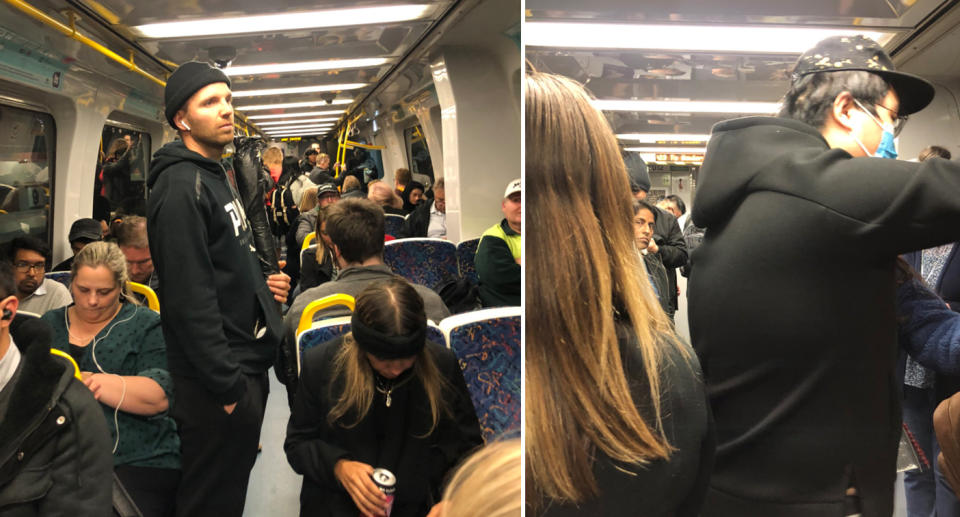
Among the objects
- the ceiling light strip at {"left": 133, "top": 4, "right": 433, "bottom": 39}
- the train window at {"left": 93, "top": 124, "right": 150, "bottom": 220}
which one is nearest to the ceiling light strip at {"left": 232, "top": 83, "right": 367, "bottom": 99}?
the ceiling light strip at {"left": 133, "top": 4, "right": 433, "bottom": 39}

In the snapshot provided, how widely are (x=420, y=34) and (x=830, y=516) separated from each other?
1.16 meters

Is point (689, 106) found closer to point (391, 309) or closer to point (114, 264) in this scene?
point (391, 309)

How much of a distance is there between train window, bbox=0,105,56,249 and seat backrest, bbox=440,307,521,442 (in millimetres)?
780

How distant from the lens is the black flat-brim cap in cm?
88

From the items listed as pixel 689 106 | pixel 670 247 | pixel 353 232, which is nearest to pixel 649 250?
pixel 670 247

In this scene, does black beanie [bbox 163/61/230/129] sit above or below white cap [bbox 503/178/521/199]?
above

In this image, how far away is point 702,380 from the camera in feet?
3.45

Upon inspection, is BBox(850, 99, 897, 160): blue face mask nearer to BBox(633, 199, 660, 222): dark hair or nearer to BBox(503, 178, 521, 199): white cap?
BBox(633, 199, 660, 222): dark hair

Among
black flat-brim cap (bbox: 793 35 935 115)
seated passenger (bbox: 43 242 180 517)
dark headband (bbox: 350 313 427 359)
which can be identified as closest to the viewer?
black flat-brim cap (bbox: 793 35 935 115)

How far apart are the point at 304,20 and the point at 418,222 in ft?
1.47

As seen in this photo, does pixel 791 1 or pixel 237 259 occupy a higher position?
pixel 791 1

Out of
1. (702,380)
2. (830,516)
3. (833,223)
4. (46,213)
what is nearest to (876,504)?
(830,516)

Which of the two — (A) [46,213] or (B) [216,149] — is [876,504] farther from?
(A) [46,213]

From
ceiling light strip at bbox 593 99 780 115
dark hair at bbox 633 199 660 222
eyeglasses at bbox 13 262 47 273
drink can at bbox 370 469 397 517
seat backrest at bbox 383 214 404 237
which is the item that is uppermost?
ceiling light strip at bbox 593 99 780 115
